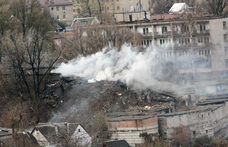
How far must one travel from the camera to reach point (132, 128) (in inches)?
1564

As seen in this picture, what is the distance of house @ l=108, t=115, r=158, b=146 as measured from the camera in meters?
39.6

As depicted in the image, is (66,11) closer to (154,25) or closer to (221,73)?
(154,25)

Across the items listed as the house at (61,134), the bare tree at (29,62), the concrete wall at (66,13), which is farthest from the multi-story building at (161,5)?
the house at (61,134)

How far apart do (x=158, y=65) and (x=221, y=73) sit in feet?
24.9

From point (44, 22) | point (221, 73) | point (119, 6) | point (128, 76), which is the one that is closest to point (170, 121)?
point (128, 76)

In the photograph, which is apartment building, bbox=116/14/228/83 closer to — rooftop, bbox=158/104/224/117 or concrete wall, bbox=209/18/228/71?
concrete wall, bbox=209/18/228/71

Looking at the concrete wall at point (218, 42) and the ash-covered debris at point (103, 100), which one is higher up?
the concrete wall at point (218, 42)

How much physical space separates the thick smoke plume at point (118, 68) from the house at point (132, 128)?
8.82 meters

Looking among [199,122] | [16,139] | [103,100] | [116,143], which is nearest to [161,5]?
[103,100]

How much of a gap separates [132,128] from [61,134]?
16.6 feet

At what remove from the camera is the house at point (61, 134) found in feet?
126

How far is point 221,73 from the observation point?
5809 centimetres

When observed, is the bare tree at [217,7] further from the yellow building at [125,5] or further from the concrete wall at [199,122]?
the concrete wall at [199,122]

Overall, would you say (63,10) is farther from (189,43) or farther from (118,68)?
(118,68)
